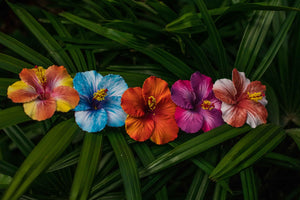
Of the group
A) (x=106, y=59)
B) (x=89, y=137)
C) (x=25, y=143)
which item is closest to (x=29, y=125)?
(x=25, y=143)

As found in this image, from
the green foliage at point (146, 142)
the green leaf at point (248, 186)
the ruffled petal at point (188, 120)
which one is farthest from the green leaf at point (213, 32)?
the green leaf at point (248, 186)

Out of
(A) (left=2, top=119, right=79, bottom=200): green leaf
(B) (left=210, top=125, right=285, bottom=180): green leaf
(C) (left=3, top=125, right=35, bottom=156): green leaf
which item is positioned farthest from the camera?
(C) (left=3, top=125, right=35, bottom=156): green leaf

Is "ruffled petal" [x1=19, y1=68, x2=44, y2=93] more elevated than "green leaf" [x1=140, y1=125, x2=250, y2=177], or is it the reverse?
"ruffled petal" [x1=19, y1=68, x2=44, y2=93]

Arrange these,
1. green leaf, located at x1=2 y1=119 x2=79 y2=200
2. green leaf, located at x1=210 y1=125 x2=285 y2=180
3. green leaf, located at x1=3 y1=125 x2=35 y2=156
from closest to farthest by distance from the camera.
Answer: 1. green leaf, located at x1=2 y1=119 x2=79 y2=200
2. green leaf, located at x1=210 y1=125 x2=285 y2=180
3. green leaf, located at x1=3 y1=125 x2=35 y2=156

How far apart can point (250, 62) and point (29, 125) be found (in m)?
0.84

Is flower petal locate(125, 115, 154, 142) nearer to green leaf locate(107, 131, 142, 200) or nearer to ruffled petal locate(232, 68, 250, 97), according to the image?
green leaf locate(107, 131, 142, 200)

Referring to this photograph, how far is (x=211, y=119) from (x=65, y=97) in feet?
1.27

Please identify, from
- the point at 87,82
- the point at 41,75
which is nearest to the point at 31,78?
the point at 41,75

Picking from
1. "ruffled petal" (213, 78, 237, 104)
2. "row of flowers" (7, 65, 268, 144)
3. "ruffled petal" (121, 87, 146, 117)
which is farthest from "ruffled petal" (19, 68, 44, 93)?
"ruffled petal" (213, 78, 237, 104)

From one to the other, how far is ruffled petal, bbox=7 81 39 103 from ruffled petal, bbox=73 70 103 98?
A: 10cm

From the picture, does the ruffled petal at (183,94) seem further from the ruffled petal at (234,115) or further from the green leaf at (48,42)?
the green leaf at (48,42)

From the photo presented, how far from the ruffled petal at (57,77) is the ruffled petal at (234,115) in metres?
0.41

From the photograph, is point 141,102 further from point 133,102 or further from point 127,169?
point 127,169

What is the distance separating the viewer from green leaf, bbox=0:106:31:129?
612mm
